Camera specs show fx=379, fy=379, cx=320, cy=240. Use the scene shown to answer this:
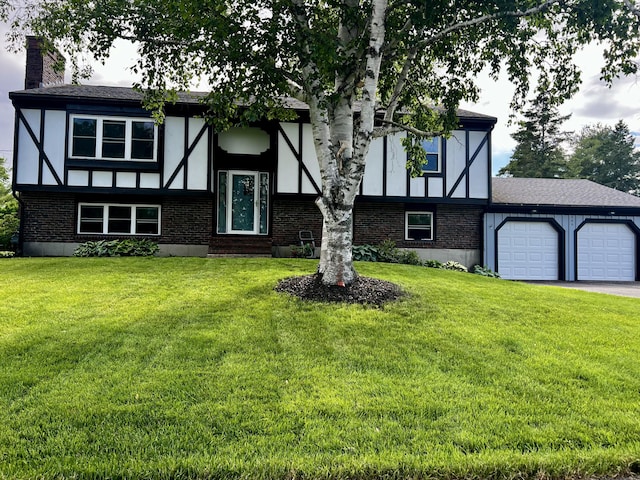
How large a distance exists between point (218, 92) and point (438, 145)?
8.82m

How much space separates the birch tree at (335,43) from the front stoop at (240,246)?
529 cm

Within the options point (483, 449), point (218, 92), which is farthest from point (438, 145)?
point (483, 449)

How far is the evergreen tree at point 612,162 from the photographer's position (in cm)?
3497

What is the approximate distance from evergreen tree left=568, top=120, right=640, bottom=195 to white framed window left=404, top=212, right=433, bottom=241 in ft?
96.5

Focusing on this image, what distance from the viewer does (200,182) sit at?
12695mm

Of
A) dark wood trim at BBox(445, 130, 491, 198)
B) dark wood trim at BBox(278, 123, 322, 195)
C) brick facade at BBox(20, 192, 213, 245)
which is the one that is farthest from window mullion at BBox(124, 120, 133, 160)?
dark wood trim at BBox(445, 130, 491, 198)

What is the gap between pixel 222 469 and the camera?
2.21m

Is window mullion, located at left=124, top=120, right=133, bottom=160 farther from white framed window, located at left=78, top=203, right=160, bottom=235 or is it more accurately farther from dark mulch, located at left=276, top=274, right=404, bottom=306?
dark mulch, located at left=276, top=274, right=404, bottom=306

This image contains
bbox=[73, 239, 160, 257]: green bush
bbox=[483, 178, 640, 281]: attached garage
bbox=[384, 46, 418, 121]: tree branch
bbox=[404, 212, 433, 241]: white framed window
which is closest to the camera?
bbox=[384, 46, 418, 121]: tree branch

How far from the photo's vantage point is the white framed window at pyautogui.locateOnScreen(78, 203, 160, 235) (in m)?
12.9

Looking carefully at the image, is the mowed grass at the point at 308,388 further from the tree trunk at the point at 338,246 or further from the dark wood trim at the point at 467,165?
the dark wood trim at the point at 467,165

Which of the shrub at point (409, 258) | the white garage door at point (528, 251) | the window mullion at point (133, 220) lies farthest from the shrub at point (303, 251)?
the white garage door at point (528, 251)

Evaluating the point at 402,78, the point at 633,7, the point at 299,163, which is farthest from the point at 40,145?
the point at 633,7

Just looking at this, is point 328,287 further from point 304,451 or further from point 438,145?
point 438,145
